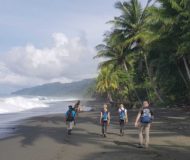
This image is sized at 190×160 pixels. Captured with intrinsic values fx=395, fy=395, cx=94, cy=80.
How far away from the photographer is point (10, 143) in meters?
16.8

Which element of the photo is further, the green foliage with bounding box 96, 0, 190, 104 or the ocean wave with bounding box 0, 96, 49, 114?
the ocean wave with bounding box 0, 96, 49, 114

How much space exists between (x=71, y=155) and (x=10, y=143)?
4.50m

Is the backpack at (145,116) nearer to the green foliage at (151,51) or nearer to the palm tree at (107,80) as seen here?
the green foliage at (151,51)

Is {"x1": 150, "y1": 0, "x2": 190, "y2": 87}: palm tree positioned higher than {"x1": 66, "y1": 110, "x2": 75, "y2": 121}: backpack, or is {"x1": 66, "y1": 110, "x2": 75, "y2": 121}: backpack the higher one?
{"x1": 150, "y1": 0, "x2": 190, "y2": 87}: palm tree

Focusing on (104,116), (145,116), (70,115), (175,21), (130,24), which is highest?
(130,24)

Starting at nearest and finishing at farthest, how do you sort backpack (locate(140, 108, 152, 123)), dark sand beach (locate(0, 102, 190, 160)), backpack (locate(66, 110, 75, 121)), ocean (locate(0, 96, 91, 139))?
dark sand beach (locate(0, 102, 190, 160)), backpack (locate(140, 108, 152, 123)), backpack (locate(66, 110, 75, 121)), ocean (locate(0, 96, 91, 139))

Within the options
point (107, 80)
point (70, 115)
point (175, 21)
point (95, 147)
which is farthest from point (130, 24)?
point (95, 147)

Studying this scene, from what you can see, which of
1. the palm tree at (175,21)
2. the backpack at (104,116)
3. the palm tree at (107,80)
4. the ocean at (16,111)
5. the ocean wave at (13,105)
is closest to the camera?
the backpack at (104,116)

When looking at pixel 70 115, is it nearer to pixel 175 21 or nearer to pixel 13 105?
pixel 175 21

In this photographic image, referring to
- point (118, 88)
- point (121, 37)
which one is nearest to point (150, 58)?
point (121, 37)

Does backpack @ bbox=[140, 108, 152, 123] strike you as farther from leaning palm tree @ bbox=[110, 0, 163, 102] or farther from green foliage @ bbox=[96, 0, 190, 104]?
leaning palm tree @ bbox=[110, 0, 163, 102]

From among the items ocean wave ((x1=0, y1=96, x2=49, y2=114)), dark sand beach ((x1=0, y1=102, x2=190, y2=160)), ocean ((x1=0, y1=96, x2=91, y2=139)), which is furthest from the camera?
ocean wave ((x1=0, y1=96, x2=49, y2=114))

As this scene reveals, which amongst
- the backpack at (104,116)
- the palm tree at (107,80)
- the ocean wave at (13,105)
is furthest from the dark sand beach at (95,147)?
the palm tree at (107,80)

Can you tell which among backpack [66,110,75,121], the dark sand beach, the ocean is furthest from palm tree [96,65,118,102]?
the dark sand beach
